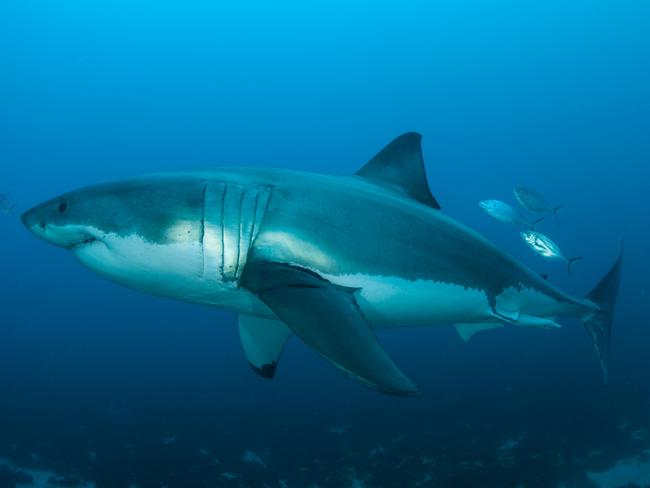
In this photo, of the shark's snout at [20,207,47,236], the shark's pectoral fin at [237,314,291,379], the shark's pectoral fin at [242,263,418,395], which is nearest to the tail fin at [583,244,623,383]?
the shark's pectoral fin at [237,314,291,379]

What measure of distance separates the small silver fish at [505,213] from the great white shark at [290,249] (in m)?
6.75

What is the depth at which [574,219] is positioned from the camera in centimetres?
6888

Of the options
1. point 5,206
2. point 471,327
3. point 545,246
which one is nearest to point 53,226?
point 471,327

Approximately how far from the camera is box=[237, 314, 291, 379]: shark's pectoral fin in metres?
4.30

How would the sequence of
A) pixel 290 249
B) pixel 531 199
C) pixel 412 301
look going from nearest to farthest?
pixel 290 249 < pixel 412 301 < pixel 531 199

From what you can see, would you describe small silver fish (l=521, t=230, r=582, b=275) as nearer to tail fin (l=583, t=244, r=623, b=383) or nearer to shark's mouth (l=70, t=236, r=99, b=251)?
tail fin (l=583, t=244, r=623, b=383)

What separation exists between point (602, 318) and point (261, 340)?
375 cm

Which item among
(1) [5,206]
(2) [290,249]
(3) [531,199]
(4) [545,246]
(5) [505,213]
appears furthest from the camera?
(1) [5,206]

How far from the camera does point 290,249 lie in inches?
110

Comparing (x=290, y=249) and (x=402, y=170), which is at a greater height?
(x=402, y=170)

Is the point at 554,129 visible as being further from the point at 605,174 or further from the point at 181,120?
the point at 181,120

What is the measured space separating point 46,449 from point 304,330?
51.5ft

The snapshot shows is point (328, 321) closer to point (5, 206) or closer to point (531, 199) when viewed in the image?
point (531, 199)

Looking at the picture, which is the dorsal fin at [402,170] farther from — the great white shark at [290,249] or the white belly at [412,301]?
the white belly at [412,301]
